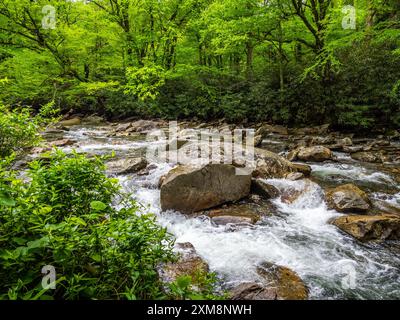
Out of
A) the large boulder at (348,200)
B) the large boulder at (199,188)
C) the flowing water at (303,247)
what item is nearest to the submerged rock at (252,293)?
the flowing water at (303,247)

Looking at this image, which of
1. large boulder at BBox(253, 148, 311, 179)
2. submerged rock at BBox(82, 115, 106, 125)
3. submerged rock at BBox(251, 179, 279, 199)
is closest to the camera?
submerged rock at BBox(251, 179, 279, 199)

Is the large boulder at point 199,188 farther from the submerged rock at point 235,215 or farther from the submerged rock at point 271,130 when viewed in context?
the submerged rock at point 271,130

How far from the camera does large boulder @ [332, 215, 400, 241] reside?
491 cm

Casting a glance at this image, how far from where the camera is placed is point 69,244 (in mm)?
1979

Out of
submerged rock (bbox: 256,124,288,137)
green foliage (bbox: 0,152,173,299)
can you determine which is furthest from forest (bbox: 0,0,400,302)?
submerged rock (bbox: 256,124,288,137)

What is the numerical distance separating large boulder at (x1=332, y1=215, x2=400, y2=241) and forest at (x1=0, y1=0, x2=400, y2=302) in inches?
0.9

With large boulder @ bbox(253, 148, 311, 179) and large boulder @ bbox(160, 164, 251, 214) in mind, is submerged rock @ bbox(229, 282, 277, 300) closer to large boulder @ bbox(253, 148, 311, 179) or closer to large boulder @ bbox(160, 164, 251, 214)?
large boulder @ bbox(160, 164, 251, 214)

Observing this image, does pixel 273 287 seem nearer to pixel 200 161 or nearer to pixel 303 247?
pixel 303 247

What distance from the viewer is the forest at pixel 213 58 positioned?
42.3ft

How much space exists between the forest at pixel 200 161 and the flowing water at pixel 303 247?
31 mm

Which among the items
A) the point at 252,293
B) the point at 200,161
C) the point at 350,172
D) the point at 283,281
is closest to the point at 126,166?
the point at 200,161

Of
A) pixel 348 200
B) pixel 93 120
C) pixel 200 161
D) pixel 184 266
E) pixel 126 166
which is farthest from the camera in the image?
pixel 93 120

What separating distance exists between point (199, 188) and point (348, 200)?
10.5 ft

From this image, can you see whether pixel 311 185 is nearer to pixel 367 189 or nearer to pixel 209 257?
pixel 367 189
